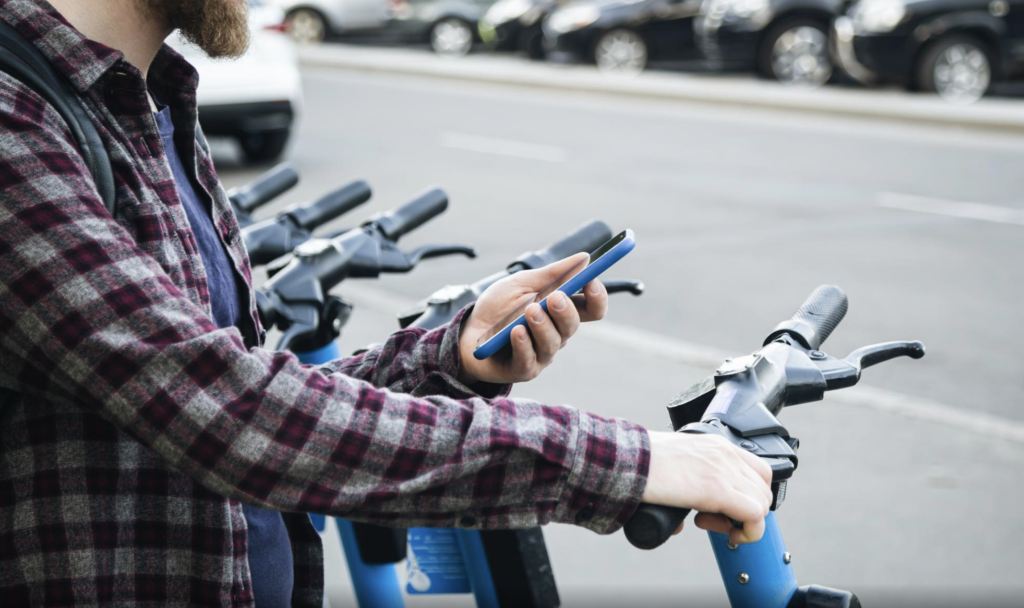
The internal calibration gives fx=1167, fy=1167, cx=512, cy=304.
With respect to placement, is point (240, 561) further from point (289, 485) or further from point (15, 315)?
point (15, 315)

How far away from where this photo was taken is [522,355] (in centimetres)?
147

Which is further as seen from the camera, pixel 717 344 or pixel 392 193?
pixel 392 193

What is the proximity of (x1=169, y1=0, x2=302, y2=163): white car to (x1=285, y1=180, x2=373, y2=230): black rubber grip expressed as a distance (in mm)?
7310

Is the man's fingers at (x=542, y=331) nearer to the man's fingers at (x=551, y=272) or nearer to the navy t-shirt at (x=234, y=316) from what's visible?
the man's fingers at (x=551, y=272)

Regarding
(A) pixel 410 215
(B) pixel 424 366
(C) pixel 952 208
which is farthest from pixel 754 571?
(C) pixel 952 208

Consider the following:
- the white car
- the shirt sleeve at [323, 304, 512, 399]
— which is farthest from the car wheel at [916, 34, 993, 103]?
the shirt sleeve at [323, 304, 512, 399]

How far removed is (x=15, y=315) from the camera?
1.10 meters

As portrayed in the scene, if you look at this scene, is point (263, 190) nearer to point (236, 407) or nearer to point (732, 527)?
point (236, 407)

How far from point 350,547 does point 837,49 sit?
13.6 metres

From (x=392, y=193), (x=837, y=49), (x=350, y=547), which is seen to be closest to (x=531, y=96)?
(x=837, y=49)

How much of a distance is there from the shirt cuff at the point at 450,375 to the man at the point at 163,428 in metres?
0.27

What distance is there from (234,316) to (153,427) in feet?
1.54

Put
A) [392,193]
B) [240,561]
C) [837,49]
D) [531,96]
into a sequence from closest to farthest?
1. [240,561]
2. [392,193]
3. [837,49]
4. [531,96]

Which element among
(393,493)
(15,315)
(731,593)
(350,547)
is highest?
(15,315)
